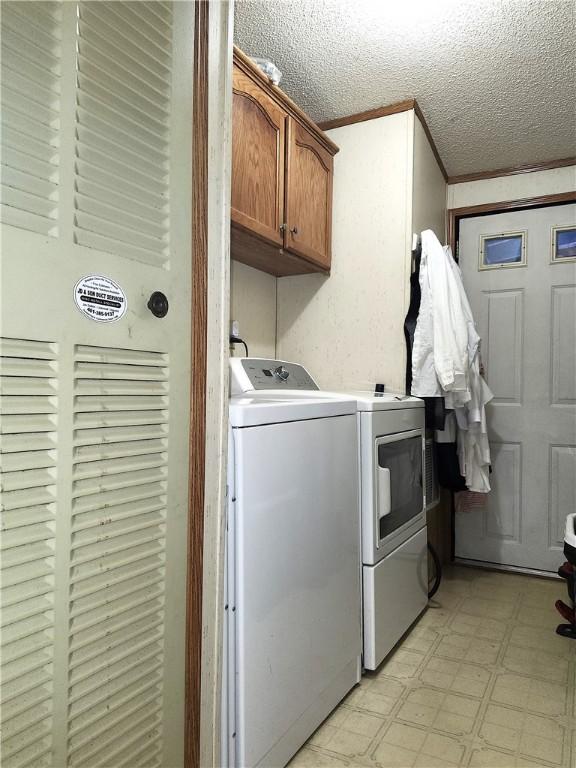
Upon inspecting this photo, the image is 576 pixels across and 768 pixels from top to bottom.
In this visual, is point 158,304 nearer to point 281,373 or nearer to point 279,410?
point 279,410

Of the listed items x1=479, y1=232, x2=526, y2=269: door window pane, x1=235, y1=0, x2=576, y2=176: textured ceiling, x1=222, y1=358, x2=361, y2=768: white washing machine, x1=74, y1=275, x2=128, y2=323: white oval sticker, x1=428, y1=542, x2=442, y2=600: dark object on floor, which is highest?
x1=235, y1=0, x2=576, y2=176: textured ceiling

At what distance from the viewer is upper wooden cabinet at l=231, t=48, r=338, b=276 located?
1.92 metres

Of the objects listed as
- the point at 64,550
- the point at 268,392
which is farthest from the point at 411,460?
the point at 64,550

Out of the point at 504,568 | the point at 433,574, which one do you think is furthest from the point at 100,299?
the point at 504,568

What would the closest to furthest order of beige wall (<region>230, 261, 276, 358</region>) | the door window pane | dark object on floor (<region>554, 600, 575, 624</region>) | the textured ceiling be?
the textured ceiling < dark object on floor (<region>554, 600, 575, 624</region>) < beige wall (<region>230, 261, 276, 358</region>) < the door window pane

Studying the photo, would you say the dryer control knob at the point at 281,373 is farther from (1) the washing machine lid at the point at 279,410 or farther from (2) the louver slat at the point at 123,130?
(2) the louver slat at the point at 123,130

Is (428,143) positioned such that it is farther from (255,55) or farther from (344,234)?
(255,55)

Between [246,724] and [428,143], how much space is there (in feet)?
8.90

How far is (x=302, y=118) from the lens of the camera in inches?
89.4

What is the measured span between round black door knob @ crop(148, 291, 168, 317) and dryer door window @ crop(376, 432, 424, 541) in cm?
110

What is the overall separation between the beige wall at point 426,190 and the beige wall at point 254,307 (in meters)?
0.81

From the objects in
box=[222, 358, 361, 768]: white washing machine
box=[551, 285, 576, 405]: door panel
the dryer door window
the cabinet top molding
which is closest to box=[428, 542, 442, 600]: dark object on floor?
the dryer door window

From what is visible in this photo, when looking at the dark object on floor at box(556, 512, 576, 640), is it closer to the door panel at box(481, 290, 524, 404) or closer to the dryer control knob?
the door panel at box(481, 290, 524, 404)

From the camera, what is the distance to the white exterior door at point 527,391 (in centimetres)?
302
